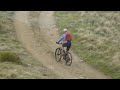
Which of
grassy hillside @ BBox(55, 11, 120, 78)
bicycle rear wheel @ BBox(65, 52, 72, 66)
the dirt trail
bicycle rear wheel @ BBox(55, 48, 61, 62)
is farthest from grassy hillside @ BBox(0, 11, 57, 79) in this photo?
grassy hillside @ BBox(55, 11, 120, 78)

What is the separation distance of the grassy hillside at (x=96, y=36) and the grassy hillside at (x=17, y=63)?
Answer: 408 centimetres

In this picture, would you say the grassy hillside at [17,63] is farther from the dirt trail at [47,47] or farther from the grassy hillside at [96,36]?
the grassy hillside at [96,36]

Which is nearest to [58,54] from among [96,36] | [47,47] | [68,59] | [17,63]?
[68,59]

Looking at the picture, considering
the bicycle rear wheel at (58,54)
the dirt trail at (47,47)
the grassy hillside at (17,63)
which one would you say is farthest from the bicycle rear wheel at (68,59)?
the grassy hillside at (17,63)

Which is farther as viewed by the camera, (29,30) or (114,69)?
(29,30)

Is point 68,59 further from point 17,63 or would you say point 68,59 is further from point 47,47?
point 47,47

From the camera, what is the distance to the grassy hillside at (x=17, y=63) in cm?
1836

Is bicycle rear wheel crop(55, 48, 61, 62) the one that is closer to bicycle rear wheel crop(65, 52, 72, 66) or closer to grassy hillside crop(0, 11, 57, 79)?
bicycle rear wheel crop(65, 52, 72, 66)

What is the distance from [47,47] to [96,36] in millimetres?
5514

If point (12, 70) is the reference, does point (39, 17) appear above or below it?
above

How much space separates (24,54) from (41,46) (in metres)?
2.79
